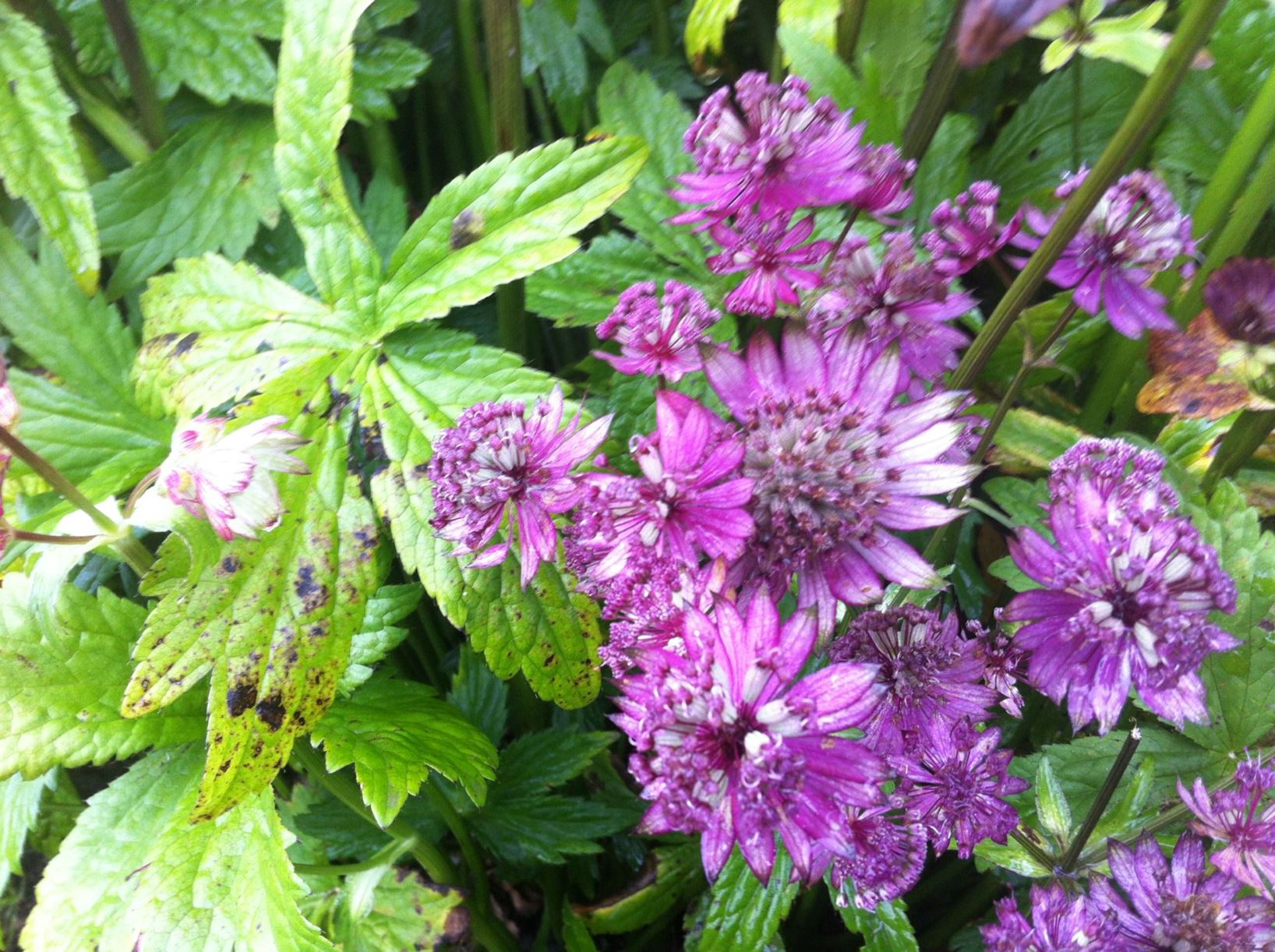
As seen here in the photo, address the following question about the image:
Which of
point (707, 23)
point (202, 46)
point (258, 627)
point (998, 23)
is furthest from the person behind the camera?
point (202, 46)

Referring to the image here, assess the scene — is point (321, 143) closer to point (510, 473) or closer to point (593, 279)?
point (593, 279)

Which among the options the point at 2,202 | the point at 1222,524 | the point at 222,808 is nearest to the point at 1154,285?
the point at 1222,524

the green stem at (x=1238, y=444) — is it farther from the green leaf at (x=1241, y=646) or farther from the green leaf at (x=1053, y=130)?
the green leaf at (x=1053, y=130)

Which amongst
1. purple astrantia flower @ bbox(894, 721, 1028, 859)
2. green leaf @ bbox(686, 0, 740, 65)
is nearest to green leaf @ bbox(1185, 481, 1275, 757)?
purple astrantia flower @ bbox(894, 721, 1028, 859)

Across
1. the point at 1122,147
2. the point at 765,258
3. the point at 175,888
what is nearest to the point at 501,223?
the point at 765,258

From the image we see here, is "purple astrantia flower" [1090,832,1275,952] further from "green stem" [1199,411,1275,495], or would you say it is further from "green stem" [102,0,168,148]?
"green stem" [102,0,168,148]

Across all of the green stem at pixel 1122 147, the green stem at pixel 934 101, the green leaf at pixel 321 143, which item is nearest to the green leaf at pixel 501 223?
the green leaf at pixel 321 143

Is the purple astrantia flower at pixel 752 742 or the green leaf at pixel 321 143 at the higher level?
the green leaf at pixel 321 143

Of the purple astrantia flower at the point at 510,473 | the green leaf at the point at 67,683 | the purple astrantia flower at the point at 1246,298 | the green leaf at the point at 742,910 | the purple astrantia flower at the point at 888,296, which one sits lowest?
the green leaf at the point at 742,910
